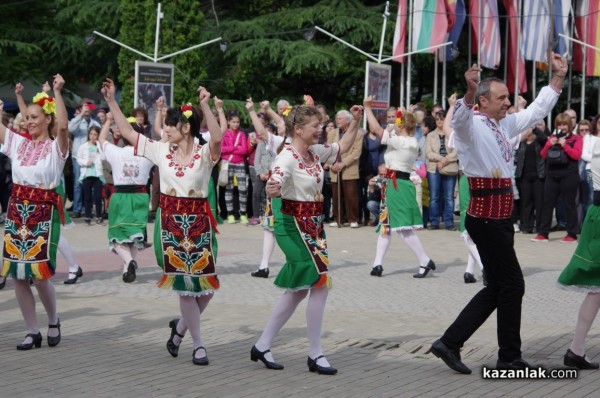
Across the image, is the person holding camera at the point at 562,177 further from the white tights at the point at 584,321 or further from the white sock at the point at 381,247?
the white tights at the point at 584,321

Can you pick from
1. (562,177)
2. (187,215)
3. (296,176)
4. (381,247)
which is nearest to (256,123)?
(381,247)

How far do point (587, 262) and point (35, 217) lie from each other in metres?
3.90

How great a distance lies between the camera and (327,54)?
3472cm

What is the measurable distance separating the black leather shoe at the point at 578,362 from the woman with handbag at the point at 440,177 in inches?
429

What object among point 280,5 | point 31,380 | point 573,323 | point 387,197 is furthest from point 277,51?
point 31,380

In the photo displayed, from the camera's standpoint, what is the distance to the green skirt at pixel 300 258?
7246mm

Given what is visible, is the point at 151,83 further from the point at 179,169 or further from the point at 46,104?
the point at 179,169

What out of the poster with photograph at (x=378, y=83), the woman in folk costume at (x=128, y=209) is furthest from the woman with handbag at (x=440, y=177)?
the poster with photograph at (x=378, y=83)

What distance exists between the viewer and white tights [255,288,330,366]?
7.28 meters

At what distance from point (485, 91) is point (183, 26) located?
28.6 meters

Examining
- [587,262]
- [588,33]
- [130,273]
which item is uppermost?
[588,33]

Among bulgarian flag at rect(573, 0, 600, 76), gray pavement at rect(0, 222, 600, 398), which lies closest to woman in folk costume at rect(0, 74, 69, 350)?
gray pavement at rect(0, 222, 600, 398)

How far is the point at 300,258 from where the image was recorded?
7277 millimetres

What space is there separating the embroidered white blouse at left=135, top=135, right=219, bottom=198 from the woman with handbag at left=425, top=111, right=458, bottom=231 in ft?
35.7
